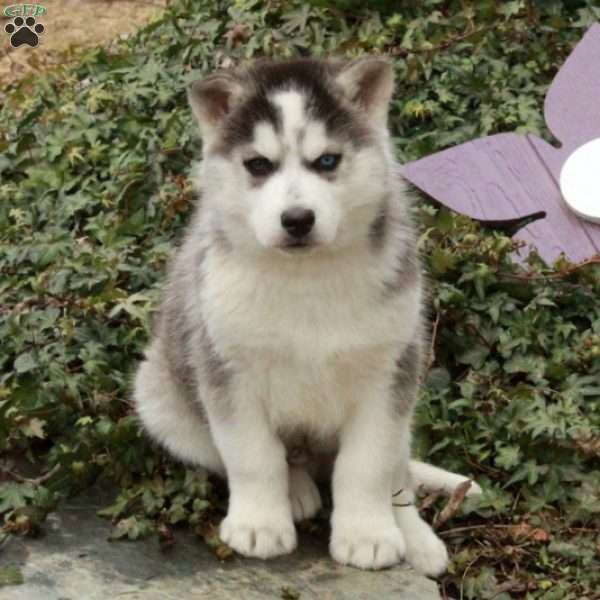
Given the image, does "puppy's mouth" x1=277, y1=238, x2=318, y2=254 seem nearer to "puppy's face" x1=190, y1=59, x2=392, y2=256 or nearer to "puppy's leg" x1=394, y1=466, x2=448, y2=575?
"puppy's face" x1=190, y1=59, x2=392, y2=256

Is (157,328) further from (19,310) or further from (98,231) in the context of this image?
(98,231)

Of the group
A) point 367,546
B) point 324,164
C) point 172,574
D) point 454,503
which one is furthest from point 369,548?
point 324,164

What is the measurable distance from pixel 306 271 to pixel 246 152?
0.49m

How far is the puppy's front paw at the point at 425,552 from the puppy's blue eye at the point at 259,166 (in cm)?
159

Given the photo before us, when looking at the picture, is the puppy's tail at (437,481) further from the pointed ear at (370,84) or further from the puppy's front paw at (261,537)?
the pointed ear at (370,84)

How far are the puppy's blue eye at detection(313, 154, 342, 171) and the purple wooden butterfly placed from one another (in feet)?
7.86

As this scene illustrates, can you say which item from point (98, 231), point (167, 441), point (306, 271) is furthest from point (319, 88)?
point (98, 231)

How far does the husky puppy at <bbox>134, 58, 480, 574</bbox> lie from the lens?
4199 mm

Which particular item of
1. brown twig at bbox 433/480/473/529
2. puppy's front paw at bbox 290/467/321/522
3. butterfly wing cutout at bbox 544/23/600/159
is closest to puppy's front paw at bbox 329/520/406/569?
puppy's front paw at bbox 290/467/321/522

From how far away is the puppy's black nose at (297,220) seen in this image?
159 inches

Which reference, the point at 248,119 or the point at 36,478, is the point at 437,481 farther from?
the point at 248,119

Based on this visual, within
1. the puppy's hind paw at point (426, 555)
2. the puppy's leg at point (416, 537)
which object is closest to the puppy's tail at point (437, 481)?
the puppy's leg at point (416, 537)

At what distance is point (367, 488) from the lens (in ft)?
14.7

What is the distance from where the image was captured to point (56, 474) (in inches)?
196
